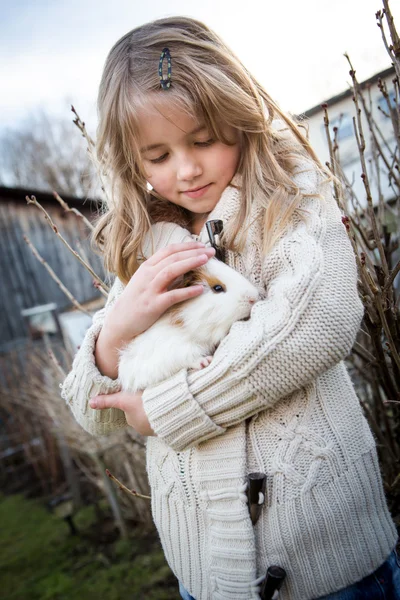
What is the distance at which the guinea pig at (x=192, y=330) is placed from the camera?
1401mm

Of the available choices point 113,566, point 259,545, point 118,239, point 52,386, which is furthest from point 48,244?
point 259,545

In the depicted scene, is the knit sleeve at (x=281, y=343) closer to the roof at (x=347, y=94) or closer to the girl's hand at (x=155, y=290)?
the girl's hand at (x=155, y=290)

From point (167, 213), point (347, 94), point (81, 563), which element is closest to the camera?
point (167, 213)

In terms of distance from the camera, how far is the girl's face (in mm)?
1408

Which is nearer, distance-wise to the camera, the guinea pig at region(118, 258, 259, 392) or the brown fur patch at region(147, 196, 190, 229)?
the guinea pig at region(118, 258, 259, 392)

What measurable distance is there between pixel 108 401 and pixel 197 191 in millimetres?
757

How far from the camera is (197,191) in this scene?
1506mm

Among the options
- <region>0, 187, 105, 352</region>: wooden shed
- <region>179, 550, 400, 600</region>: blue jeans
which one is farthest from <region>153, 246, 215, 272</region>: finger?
<region>0, 187, 105, 352</region>: wooden shed

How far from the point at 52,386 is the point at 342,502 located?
3.93m

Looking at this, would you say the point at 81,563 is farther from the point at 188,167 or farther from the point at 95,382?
the point at 188,167

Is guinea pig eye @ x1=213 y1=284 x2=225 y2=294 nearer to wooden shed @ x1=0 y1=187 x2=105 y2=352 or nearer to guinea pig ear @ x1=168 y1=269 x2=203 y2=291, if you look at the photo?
guinea pig ear @ x1=168 y1=269 x2=203 y2=291

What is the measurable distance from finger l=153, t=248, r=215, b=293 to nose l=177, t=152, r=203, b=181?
279 millimetres

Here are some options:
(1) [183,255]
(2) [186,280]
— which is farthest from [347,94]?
(1) [183,255]

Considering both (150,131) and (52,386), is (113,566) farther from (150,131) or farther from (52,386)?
(150,131)
